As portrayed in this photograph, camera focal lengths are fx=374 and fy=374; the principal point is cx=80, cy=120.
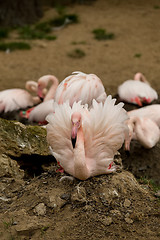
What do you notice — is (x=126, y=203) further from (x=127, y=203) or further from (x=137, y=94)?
(x=137, y=94)

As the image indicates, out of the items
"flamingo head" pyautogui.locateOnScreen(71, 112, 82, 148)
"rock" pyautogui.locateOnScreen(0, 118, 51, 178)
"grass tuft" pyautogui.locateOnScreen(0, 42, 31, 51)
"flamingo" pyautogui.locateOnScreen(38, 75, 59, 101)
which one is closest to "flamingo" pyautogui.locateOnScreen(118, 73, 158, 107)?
"flamingo" pyautogui.locateOnScreen(38, 75, 59, 101)

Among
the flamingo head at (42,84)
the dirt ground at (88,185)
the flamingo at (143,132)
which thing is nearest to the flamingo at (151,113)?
the flamingo at (143,132)

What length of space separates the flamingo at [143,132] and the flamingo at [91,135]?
4.51 ft

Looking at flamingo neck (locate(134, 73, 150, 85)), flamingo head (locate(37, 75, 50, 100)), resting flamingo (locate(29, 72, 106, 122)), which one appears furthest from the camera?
flamingo neck (locate(134, 73, 150, 85))

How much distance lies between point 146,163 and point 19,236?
246 cm

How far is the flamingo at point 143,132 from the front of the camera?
4664 millimetres

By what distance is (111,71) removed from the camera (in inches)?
312

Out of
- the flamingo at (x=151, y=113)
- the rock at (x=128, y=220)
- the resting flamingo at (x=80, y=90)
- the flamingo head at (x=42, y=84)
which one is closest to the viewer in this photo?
the rock at (x=128, y=220)

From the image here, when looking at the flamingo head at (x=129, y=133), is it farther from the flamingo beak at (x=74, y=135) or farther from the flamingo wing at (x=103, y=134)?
the flamingo beak at (x=74, y=135)

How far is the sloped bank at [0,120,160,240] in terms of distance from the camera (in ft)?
8.84

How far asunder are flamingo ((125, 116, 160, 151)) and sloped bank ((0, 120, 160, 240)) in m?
1.28

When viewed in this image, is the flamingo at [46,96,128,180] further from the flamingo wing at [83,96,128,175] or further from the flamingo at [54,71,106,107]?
the flamingo at [54,71,106,107]

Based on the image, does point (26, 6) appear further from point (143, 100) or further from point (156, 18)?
point (143, 100)

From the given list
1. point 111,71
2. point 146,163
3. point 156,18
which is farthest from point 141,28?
point 146,163
